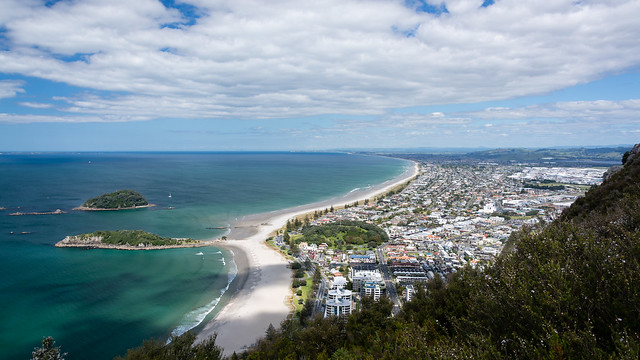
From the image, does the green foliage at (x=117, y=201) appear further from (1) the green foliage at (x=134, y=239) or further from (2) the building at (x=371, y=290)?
(2) the building at (x=371, y=290)

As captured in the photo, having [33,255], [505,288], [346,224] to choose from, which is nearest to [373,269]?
[346,224]

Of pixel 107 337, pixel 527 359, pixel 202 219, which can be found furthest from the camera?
pixel 202 219

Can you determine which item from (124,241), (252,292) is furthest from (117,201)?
(252,292)

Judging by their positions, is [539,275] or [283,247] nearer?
[539,275]

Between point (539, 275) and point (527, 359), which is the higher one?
point (539, 275)

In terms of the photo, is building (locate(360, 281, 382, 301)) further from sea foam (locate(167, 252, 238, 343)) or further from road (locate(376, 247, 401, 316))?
sea foam (locate(167, 252, 238, 343))

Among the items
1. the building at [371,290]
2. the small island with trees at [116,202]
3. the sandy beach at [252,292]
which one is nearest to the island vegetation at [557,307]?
the sandy beach at [252,292]

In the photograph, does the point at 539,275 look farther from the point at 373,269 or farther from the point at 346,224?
the point at 346,224
